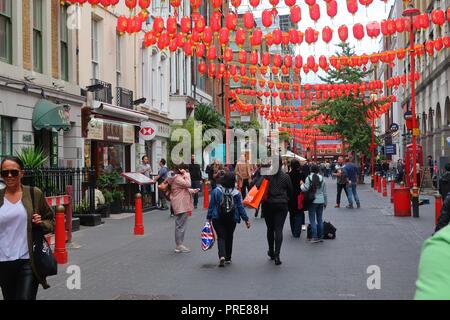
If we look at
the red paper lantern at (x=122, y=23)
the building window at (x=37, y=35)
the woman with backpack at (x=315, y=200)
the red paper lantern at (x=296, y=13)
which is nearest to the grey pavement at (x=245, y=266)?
the woman with backpack at (x=315, y=200)

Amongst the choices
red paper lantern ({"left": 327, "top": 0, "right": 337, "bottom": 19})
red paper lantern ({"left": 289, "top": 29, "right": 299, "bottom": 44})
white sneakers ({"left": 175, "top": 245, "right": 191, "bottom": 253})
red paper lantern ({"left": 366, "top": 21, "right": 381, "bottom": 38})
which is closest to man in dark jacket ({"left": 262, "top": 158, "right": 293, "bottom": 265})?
white sneakers ({"left": 175, "top": 245, "right": 191, "bottom": 253})

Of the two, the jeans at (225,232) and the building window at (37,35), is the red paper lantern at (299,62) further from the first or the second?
the jeans at (225,232)

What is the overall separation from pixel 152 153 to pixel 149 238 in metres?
17.3

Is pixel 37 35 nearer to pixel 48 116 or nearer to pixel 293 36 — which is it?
pixel 48 116

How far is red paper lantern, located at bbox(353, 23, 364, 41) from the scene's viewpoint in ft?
62.1

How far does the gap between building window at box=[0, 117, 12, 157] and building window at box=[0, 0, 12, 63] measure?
5.15ft

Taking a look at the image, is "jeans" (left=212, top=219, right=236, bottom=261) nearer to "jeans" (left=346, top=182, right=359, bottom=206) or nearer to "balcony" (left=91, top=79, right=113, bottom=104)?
"jeans" (left=346, top=182, right=359, bottom=206)

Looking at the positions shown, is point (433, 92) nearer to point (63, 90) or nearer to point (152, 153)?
point (152, 153)

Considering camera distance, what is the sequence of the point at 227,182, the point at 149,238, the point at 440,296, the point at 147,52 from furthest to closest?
the point at 147,52 < the point at 149,238 < the point at 227,182 < the point at 440,296

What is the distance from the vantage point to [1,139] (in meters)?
16.5

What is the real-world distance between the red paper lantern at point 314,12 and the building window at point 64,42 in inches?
317

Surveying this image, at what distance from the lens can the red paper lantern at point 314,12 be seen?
17.0 metres

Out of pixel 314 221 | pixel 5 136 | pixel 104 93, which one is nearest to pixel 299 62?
pixel 104 93
